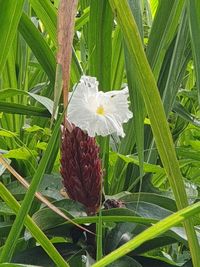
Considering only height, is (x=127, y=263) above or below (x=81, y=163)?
below

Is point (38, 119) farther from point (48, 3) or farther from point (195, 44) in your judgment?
point (195, 44)

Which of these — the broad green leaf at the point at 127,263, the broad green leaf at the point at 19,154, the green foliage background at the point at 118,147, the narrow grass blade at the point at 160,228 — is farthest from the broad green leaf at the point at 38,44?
the narrow grass blade at the point at 160,228

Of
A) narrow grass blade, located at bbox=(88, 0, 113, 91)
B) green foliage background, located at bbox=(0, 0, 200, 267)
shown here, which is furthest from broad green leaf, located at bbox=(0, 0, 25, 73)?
narrow grass blade, located at bbox=(88, 0, 113, 91)

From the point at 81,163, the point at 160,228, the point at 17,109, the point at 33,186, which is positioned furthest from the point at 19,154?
the point at 160,228

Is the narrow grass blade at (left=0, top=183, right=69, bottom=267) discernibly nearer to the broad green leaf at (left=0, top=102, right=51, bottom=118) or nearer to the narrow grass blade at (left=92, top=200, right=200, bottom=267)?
the narrow grass blade at (left=92, top=200, right=200, bottom=267)

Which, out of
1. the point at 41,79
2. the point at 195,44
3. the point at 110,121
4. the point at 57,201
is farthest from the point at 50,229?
the point at 41,79

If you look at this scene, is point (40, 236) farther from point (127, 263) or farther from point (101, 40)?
point (101, 40)

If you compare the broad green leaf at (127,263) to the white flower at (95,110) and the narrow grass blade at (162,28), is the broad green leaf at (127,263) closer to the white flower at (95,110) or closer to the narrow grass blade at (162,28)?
the white flower at (95,110)
